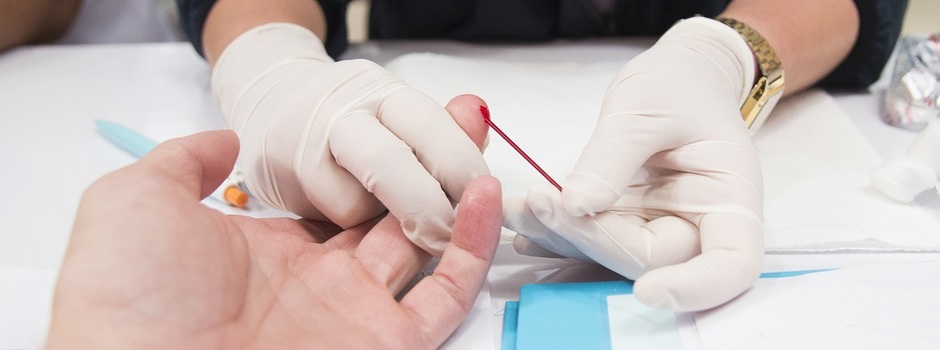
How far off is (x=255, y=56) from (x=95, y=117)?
0.31m

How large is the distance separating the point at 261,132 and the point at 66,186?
0.30 metres

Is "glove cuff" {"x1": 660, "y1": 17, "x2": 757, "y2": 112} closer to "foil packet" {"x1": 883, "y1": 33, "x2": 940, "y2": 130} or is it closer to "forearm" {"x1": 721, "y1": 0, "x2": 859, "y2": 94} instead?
"forearm" {"x1": 721, "y1": 0, "x2": 859, "y2": 94}

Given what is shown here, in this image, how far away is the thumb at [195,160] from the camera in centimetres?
54

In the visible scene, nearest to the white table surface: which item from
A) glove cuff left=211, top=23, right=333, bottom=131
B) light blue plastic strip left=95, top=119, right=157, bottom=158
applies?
light blue plastic strip left=95, top=119, right=157, bottom=158

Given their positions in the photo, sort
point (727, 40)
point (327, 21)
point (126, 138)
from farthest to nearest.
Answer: point (327, 21) → point (126, 138) → point (727, 40)

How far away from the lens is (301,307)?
0.56m

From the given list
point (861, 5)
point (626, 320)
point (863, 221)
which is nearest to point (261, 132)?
point (626, 320)

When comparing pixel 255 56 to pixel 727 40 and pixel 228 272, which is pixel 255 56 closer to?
pixel 228 272

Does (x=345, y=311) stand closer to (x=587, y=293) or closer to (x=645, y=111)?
(x=587, y=293)

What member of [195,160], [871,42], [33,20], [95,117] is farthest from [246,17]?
[871,42]

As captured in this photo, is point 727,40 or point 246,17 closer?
point 727,40

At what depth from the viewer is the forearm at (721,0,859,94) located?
88 cm

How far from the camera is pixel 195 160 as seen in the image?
1.86ft

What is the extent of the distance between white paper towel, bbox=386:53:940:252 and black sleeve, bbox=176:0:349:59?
0.34 feet
